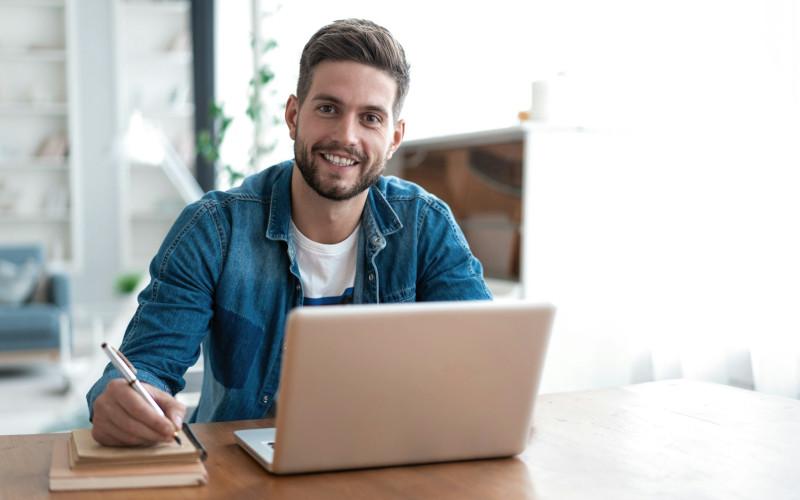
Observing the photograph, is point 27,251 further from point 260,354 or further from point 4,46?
point 260,354

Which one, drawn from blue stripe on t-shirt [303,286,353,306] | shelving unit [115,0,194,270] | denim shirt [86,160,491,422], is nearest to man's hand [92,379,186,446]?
denim shirt [86,160,491,422]

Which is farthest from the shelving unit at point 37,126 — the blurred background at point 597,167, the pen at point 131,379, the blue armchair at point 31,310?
the pen at point 131,379

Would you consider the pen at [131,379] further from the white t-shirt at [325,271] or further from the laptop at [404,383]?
the white t-shirt at [325,271]

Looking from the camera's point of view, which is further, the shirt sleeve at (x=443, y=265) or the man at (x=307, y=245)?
the shirt sleeve at (x=443, y=265)

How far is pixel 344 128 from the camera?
5.29 ft

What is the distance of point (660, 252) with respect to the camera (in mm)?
2490

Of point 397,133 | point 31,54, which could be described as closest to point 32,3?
point 31,54

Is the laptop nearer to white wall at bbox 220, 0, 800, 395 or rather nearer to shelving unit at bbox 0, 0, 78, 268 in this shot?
white wall at bbox 220, 0, 800, 395

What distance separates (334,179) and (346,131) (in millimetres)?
86

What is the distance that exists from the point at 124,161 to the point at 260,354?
219 inches

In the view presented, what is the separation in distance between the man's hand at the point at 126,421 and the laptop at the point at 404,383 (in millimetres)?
131

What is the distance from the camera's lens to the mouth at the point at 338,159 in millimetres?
1615

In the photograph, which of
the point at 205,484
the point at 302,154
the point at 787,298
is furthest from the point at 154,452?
the point at 787,298

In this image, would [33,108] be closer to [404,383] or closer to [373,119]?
[373,119]
